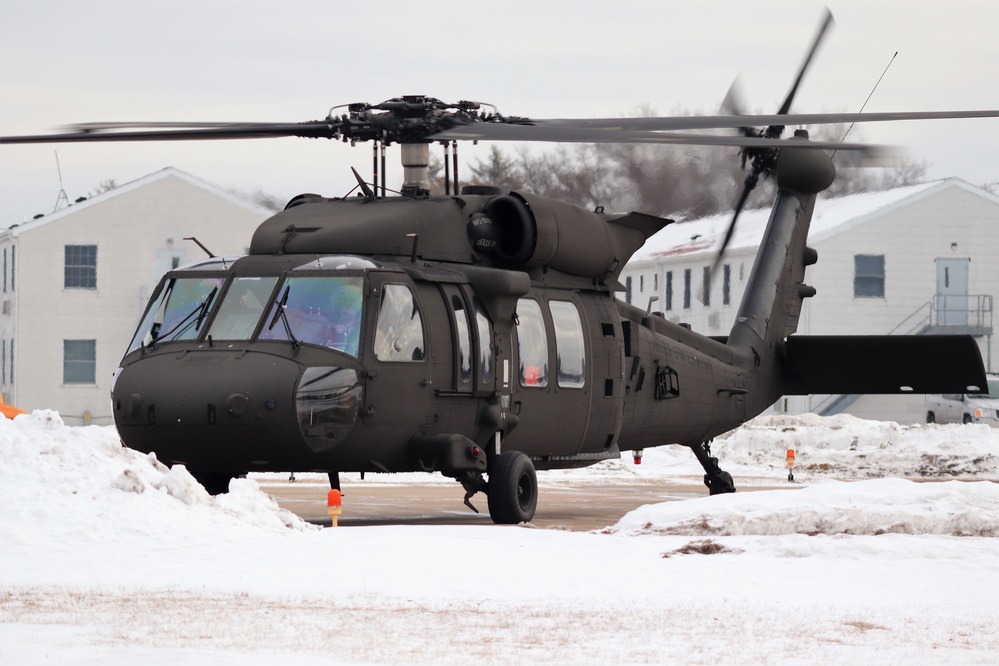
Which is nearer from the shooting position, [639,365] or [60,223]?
[639,365]

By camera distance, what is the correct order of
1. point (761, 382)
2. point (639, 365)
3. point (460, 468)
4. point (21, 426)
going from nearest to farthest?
point (21, 426) < point (460, 468) < point (639, 365) < point (761, 382)

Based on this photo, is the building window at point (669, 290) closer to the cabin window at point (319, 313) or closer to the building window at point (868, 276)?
the building window at point (868, 276)

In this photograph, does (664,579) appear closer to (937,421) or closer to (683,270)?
(937,421)

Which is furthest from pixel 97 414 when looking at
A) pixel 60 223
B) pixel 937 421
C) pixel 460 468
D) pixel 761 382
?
pixel 460 468

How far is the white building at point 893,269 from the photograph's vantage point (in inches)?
1937

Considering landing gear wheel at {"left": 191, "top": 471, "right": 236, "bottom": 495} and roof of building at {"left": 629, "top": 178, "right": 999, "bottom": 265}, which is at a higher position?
roof of building at {"left": 629, "top": 178, "right": 999, "bottom": 265}

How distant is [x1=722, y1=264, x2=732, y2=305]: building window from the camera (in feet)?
170

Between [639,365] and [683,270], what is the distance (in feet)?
115

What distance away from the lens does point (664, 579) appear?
12109mm

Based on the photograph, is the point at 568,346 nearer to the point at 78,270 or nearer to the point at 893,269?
the point at 893,269

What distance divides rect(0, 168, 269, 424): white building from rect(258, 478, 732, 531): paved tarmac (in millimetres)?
24298

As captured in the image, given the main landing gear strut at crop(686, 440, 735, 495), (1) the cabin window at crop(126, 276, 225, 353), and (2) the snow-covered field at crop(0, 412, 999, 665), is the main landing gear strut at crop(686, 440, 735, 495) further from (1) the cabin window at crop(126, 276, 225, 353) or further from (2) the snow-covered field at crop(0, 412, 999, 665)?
(1) the cabin window at crop(126, 276, 225, 353)

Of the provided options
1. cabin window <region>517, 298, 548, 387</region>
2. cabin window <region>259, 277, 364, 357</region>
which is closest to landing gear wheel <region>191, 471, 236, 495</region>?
cabin window <region>259, 277, 364, 357</region>

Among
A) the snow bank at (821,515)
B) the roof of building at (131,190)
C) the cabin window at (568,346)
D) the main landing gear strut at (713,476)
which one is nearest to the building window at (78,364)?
the roof of building at (131,190)
